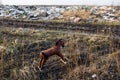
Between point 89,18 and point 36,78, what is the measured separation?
5274 millimetres

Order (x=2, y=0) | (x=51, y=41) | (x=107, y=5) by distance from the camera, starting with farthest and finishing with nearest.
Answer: (x=2, y=0), (x=107, y=5), (x=51, y=41)

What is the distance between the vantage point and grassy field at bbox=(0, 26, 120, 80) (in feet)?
22.8

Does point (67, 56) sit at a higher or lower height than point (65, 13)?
higher

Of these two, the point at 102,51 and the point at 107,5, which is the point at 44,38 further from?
the point at 107,5

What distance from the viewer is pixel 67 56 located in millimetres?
7688

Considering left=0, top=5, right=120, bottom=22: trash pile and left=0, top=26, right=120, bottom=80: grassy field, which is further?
left=0, top=5, right=120, bottom=22: trash pile

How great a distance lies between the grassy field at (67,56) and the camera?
6945mm

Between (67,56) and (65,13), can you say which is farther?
(65,13)

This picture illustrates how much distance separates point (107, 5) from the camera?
552 inches

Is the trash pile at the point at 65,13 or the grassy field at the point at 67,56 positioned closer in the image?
the grassy field at the point at 67,56

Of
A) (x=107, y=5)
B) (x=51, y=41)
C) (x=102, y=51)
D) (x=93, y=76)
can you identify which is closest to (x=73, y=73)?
(x=93, y=76)

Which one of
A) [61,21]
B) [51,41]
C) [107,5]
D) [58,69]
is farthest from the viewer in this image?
[107,5]

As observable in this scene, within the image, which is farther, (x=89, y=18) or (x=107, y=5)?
(x=107, y=5)

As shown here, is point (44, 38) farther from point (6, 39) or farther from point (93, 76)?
point (93, 76)
